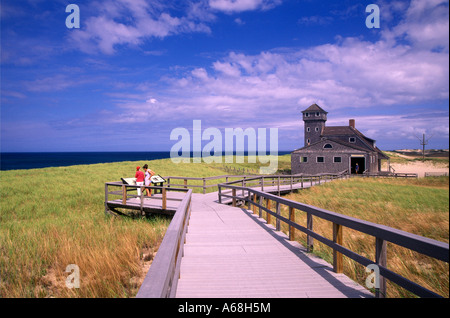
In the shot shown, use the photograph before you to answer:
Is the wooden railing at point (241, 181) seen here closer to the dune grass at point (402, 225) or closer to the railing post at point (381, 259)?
the dune grass at point (402, 225)

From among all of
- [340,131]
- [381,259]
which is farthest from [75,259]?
[340,131]

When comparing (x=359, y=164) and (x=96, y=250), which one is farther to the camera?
(x=359, y=164)

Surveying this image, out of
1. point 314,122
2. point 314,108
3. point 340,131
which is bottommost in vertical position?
point 340,131

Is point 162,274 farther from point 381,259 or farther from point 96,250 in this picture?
point 96,250

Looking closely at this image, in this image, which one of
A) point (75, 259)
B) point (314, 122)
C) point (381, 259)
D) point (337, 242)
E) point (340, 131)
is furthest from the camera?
point (314, 122)

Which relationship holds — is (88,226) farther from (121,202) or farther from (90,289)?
(90,289)

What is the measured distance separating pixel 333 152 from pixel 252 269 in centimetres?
3674

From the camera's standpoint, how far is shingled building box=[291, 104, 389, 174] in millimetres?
38531

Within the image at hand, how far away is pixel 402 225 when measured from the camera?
10961 mm

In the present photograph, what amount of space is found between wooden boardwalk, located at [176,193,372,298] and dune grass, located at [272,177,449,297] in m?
0.83

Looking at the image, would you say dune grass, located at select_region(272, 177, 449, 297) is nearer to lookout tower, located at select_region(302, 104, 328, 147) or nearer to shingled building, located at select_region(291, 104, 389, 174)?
shingled building, located at select_region(291, 104, 389, 174)

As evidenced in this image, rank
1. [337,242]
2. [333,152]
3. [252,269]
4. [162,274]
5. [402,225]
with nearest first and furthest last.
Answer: [162,274] < [337,242] < [252,269] < [402,225] < [333,152]

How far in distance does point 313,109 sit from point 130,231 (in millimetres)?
43793
